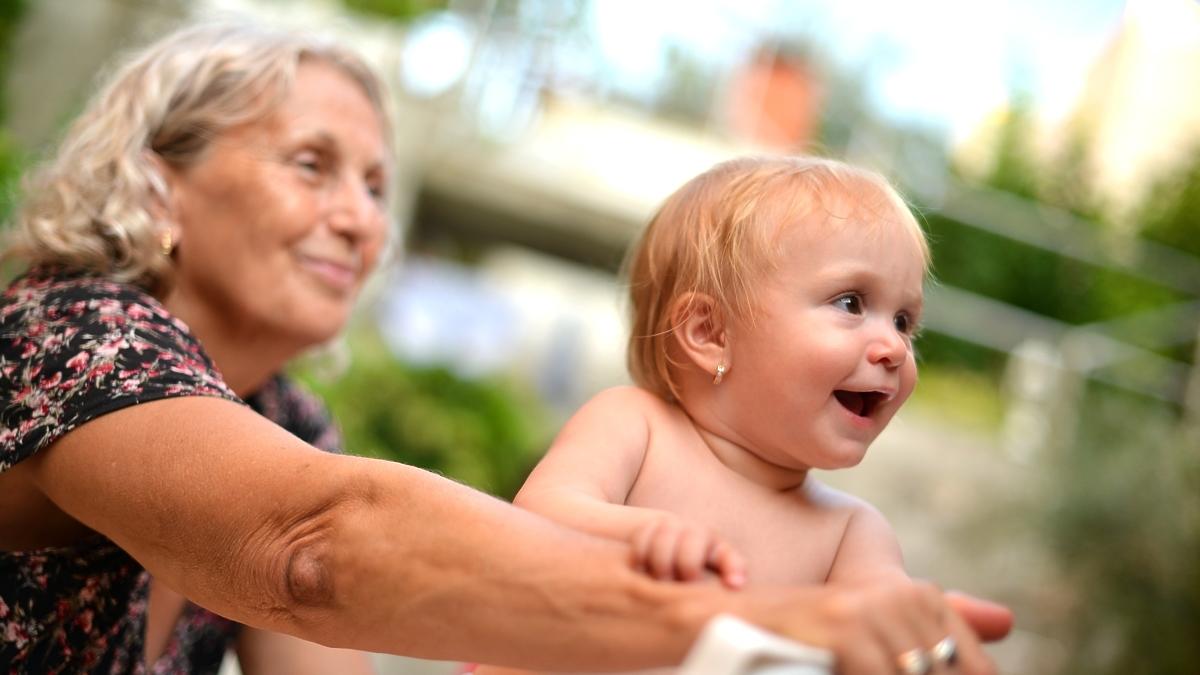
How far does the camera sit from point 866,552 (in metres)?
1.33

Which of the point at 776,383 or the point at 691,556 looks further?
the point at 776,383

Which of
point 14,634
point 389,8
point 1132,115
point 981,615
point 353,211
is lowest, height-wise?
point 14,634

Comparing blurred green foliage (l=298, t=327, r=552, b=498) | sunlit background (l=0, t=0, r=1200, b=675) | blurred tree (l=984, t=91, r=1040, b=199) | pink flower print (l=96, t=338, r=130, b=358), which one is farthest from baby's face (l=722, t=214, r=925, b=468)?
blurred tree (l=984, t=91, r=1040, b=199)

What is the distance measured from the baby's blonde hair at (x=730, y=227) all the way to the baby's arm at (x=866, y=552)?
0.87 ft

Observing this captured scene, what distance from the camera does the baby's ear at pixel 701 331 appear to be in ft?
4.48

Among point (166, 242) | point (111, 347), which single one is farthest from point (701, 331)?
point (166, 242)

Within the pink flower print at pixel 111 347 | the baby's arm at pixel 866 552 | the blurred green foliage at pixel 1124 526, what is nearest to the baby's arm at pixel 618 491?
the baby's arm at pixel 866 552

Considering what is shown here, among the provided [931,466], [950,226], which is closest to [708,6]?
[950,226]

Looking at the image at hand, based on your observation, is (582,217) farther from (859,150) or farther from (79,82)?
(79,82)

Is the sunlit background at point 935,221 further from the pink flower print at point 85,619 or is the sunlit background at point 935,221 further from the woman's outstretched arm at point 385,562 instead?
the woman's outstretched arm at point 385,562

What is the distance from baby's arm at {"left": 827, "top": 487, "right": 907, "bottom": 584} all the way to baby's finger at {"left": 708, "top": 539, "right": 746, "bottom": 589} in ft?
1.02

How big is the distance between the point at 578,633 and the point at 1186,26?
50.5ft

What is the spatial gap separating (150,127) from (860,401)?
149 centimetres

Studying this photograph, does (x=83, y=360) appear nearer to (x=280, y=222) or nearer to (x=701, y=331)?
(x=280, y=222)
